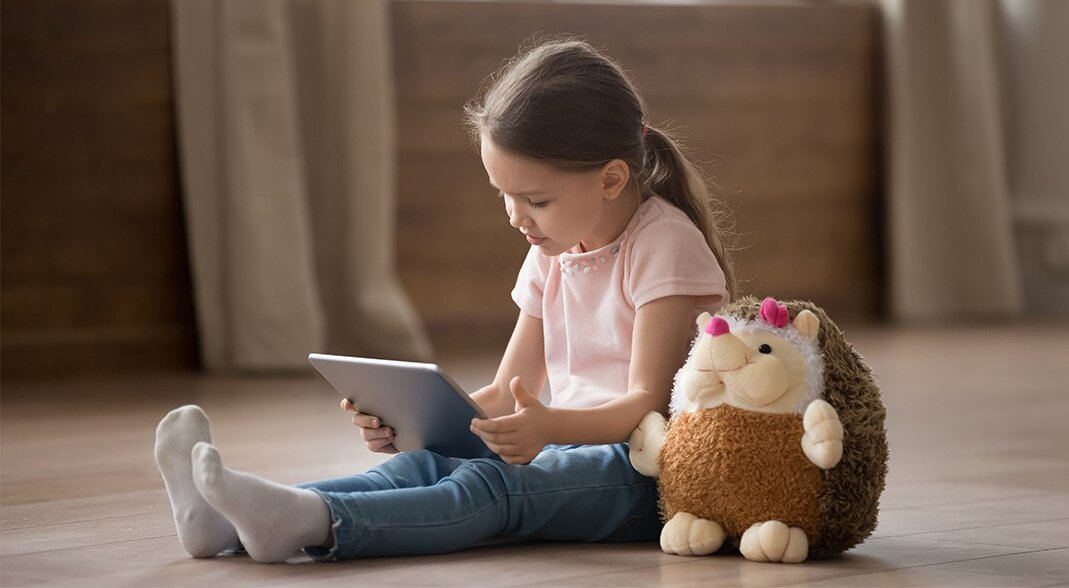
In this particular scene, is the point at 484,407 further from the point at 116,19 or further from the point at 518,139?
the point at 116,19

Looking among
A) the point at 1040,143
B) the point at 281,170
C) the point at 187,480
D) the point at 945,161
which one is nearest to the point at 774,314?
the point at 187,480

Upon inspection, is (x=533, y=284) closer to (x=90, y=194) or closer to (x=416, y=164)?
(x=90, y=194)

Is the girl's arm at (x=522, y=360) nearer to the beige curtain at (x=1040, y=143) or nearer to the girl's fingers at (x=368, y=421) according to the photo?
the girl's fingers at (x=368, y=421)

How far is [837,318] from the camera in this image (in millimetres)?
4148

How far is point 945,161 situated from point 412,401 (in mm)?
3195

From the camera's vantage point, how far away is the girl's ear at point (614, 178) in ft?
4.55

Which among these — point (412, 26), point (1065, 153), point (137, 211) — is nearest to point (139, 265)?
point (137, 211)

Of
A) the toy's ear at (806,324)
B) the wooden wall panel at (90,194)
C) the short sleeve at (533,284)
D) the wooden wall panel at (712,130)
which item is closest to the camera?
the toy's ear at (806,324)

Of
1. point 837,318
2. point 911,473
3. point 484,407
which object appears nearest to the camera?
point 484,407

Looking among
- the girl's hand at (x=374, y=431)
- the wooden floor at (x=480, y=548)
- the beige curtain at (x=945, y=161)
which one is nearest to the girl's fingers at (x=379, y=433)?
the girl's hand at (x=374, y=431)

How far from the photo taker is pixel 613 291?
141cm

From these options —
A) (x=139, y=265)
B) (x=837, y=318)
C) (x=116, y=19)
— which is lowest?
(x=837, y=318)

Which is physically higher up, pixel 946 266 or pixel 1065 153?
pixel 1065 153

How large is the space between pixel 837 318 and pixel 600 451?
290 centimetres
